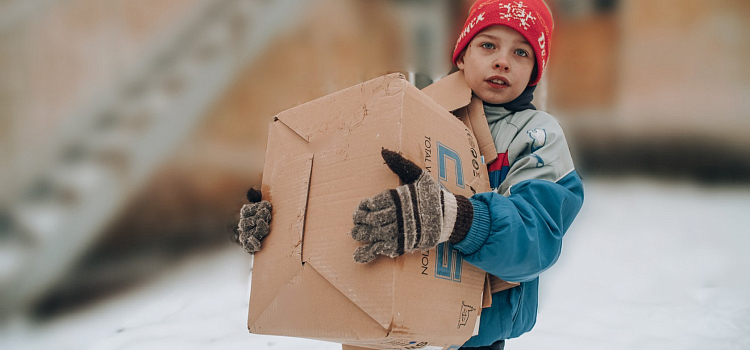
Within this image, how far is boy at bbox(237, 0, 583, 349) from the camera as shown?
59 centimetres

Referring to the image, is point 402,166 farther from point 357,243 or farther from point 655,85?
point 655,85

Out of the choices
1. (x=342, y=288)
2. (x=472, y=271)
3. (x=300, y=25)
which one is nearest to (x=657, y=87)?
(x=300, y=25)

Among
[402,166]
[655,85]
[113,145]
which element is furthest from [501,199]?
[655,85]

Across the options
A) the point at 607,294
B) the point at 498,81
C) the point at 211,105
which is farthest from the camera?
the point at 607,294

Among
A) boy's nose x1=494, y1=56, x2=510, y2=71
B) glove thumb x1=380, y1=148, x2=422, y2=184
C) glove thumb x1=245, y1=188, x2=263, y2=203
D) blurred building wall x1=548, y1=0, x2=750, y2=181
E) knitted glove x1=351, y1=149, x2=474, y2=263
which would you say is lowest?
knitted glove x1=351, y1=149, x2=474, y2=263

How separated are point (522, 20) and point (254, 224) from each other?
2.11ft

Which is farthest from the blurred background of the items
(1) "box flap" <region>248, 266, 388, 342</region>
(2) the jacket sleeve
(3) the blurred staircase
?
(2) the jacket sleeve

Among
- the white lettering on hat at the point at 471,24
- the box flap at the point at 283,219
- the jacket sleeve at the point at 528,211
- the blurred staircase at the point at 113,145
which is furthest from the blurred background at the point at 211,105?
the white lettering on hat at the point at 471,24

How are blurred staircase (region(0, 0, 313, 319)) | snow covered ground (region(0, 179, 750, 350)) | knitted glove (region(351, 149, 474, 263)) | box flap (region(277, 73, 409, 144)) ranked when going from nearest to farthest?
knitted glove (region(351, 149, 474, 263)) < box flap (region(277, 73, 409, 144)) < blurred staircase (region(0, 0, 313, 319)) < snow covered ground (region(0, 179, 750, 350))

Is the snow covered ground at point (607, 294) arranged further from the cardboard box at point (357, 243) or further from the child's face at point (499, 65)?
the child's face at point (499, 65)

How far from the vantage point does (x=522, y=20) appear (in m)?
A: 0.88

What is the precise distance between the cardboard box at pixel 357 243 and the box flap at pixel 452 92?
0.28ft

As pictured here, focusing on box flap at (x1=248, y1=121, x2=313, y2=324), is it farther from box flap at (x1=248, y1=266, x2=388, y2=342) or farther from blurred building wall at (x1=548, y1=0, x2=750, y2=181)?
blurred building wall at (x1=548, y1=0, x2=750, y2=181)

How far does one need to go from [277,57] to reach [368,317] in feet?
4.81
